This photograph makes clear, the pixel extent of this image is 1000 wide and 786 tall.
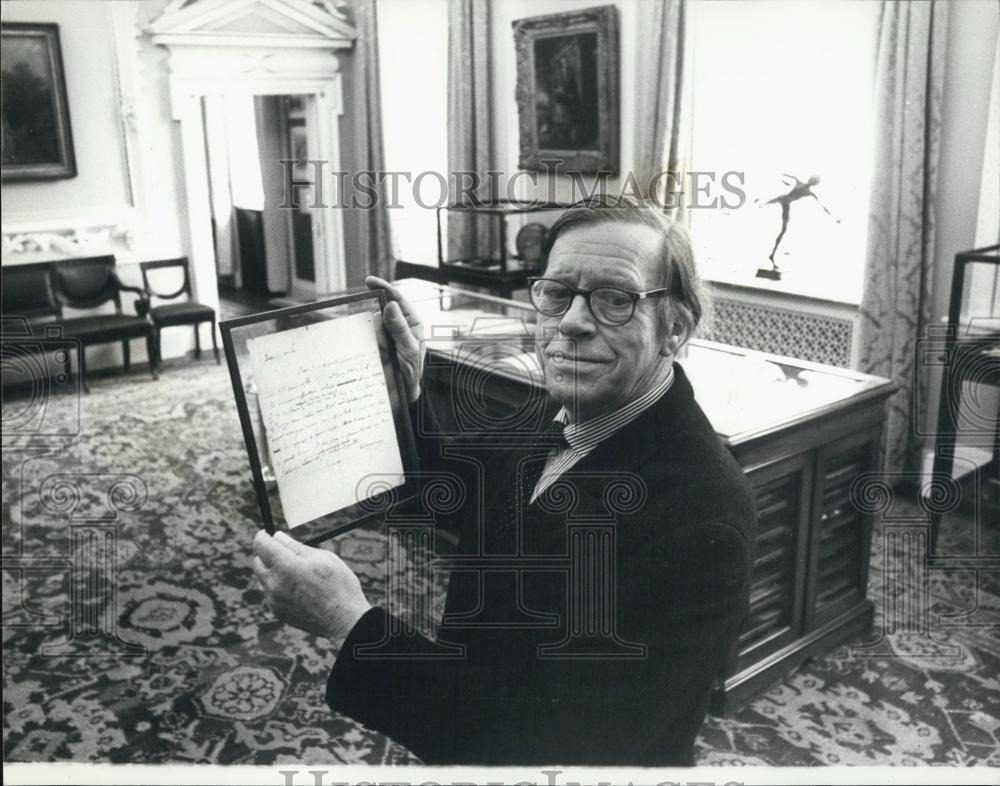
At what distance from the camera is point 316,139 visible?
2822 mm

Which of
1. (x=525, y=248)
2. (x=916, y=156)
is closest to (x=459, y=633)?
(x=916, y=156)

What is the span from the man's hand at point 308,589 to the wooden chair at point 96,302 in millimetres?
4457

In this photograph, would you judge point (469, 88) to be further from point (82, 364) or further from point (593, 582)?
point (82, 364)

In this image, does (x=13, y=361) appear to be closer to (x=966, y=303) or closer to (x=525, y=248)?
(x=525, y=248)

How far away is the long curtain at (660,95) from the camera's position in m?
Result: 3.13

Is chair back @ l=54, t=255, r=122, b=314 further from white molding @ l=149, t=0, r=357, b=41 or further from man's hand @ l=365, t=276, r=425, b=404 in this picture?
man's hand @ l=365, t=276, r=425, b=404

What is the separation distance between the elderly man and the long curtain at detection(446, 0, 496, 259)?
43.5 inches

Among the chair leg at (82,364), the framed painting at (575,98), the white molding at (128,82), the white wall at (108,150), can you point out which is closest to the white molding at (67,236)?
the white wall at (108,150)

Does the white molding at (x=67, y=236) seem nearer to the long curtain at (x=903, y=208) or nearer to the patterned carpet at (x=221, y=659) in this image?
the patterned carpet at (x=221, y=659)

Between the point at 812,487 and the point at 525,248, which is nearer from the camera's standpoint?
the point at 812,487

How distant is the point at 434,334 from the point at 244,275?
590 cm

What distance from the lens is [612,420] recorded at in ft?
3.84

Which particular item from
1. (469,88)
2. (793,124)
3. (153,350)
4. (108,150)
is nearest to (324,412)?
(469,88)

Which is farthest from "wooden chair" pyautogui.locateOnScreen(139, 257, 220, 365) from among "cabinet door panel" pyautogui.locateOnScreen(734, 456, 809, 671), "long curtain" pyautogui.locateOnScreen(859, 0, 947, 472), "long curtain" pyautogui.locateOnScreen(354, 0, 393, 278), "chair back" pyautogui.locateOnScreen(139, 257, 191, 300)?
"cabinet door panel" pyautogui.locateOnScreen(734, 456, 809, 671)
